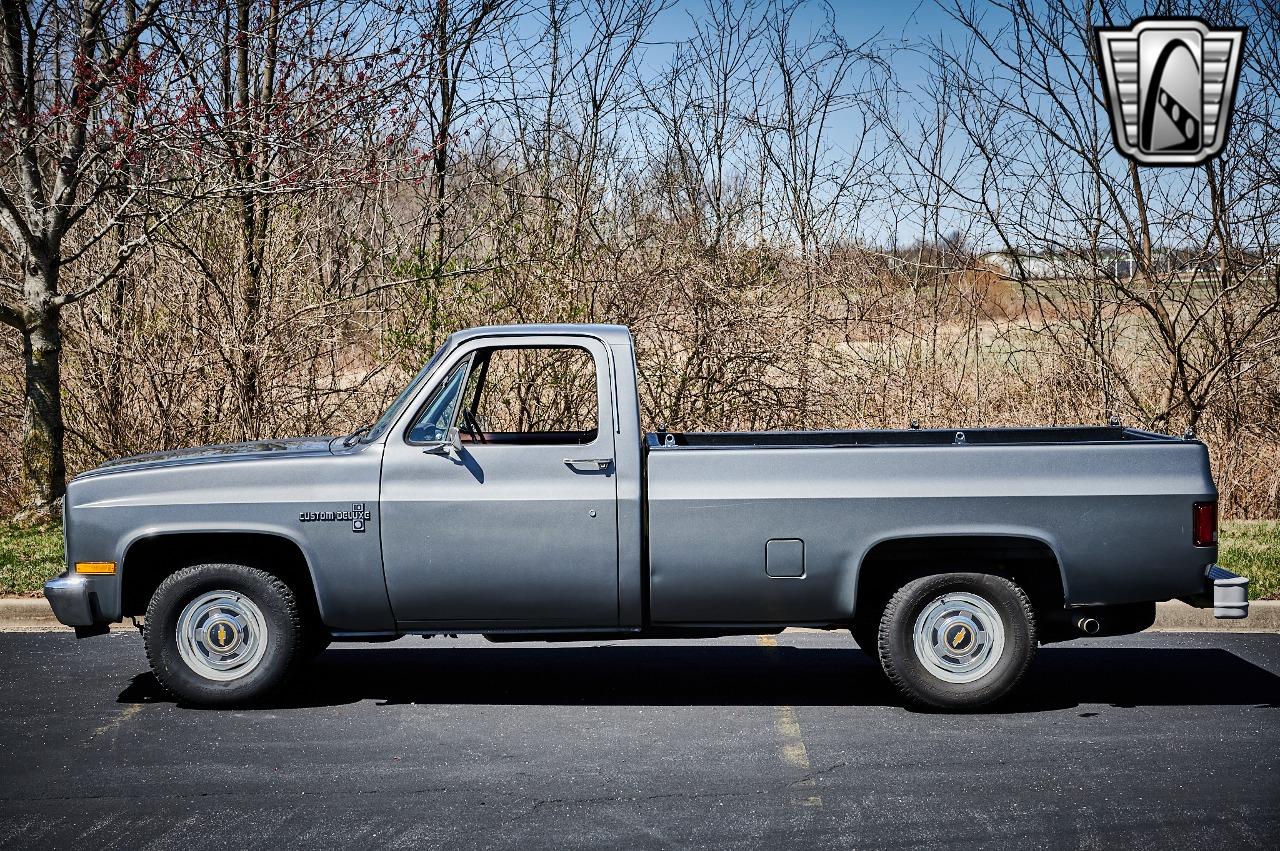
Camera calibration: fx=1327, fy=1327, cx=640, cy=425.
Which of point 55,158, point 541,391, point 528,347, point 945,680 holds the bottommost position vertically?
point 945,680

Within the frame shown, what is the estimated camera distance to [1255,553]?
1043 centimetres

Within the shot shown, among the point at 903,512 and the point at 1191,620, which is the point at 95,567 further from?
the point at 1191,620

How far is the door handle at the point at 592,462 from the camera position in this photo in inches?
260

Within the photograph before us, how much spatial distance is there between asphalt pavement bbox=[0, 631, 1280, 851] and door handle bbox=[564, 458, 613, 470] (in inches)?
49.8

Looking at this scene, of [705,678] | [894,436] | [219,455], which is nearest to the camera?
[219,455]

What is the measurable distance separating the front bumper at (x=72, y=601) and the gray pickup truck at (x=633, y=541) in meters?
0.01

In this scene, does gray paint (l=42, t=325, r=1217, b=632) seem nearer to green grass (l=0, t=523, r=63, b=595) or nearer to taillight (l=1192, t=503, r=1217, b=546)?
taillight (l=1192, t=503, r=1217, b=546)

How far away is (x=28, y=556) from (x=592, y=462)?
20.4ft

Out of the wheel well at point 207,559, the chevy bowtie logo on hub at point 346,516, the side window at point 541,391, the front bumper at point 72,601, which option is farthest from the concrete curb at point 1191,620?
the side window at point 541,391

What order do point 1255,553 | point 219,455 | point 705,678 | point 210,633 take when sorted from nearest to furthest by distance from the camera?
1. point 210,633
2. point 219,455
3. point 705,678
4. point 1255,553

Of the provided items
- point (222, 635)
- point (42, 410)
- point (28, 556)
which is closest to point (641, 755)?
point (222, 635)

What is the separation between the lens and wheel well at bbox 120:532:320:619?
681 centimetres

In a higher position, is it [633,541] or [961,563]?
[633,541]

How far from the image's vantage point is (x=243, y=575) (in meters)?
6.72
